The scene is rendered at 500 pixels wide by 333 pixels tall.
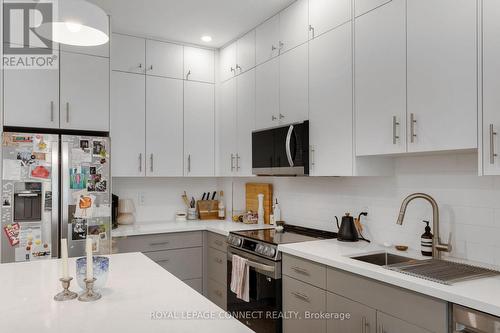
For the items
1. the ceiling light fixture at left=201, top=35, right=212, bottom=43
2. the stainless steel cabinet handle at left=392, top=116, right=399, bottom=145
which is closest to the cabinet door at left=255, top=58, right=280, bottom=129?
the ceiling light fixture at left=201, top=35, right=212, bottom=43

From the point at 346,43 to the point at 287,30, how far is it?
75 cm

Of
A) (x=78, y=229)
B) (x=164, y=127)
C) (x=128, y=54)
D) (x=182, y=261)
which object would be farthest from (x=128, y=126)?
(x=182, y=261)

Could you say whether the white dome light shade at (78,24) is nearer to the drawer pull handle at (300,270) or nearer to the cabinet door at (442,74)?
the cabinet door at (442,74)

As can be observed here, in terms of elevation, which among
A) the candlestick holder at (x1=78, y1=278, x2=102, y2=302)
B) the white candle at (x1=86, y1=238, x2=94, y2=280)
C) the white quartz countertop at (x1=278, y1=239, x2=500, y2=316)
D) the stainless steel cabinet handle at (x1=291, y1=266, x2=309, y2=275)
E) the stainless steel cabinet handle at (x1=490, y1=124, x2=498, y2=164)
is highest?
the stainless steel cabinet handle at (x1=490, y1=124, x2=498, y2=164)

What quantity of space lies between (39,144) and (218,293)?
2.08 meters

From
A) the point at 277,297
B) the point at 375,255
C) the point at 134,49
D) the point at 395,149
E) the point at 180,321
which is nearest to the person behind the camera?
the point at 180,321

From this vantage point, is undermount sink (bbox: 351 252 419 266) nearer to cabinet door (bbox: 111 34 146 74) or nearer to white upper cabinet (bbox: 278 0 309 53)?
white upper cabinet (bbox: 278 0 309 53)

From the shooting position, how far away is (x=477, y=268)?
75.7 inches

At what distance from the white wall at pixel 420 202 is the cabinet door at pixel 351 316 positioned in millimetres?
685

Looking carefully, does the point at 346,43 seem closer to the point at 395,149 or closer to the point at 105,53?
the point at 395,149

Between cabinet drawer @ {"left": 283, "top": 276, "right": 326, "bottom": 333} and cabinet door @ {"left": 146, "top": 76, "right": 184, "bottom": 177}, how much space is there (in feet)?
6.48

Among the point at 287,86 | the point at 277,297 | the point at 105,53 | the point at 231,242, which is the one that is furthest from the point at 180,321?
the point at 105,53

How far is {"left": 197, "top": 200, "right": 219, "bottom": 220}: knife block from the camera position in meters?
4.38

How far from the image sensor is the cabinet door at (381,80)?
2188 millimetres
